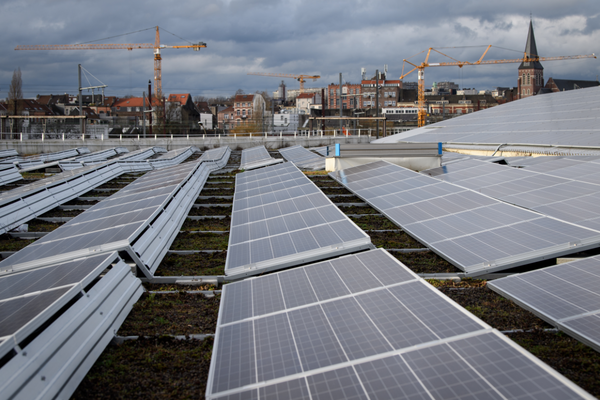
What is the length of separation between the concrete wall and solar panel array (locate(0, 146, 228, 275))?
4046 cm

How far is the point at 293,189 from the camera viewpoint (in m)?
16.8

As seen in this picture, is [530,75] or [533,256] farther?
[530,75]

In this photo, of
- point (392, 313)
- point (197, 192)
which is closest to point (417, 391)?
point (392, 313)

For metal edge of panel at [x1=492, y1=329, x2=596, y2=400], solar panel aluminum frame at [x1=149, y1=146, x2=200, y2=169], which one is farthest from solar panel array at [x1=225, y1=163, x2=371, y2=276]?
solar panel aluminum frame at [x1=149, y1=146, x2=200, y2=169]

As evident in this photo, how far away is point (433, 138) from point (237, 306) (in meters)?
33.1

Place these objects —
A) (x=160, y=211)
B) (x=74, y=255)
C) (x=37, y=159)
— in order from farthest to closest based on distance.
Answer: (x=37, y=159) < (x=160, y=211) < (x=74, y=255)

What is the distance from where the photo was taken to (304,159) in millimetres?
33062

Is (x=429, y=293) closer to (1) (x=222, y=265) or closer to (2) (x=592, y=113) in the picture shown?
(1) (x=222, y=265)

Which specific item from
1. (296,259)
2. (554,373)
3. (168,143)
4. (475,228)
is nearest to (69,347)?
(296,259)

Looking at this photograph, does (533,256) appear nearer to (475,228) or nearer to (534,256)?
(534,256)

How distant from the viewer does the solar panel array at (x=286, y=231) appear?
971 cm

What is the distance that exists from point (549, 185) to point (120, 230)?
1312 cm

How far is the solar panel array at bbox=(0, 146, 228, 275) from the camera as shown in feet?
32.3

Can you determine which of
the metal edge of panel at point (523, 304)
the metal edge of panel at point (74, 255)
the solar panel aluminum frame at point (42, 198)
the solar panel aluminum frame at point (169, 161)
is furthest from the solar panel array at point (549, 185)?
the solar panel aluminum frame at point (169, 161)
